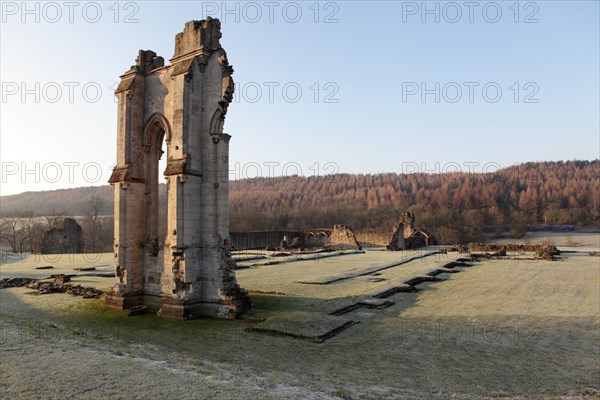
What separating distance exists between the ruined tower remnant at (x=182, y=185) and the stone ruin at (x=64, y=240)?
30011 millimetres

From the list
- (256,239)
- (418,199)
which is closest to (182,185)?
(256,239)

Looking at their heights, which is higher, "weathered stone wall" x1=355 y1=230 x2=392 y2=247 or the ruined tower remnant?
the ruined tower remnant

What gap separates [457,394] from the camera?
6.49 m

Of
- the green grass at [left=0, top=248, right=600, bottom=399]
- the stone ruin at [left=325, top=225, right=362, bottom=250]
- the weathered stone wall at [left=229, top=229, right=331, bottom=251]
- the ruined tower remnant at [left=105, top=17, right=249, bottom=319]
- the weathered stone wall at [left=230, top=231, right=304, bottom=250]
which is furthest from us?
the weathered stone wall at [left=229, top=229, right=331, bottom=251]

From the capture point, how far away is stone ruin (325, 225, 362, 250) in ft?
150

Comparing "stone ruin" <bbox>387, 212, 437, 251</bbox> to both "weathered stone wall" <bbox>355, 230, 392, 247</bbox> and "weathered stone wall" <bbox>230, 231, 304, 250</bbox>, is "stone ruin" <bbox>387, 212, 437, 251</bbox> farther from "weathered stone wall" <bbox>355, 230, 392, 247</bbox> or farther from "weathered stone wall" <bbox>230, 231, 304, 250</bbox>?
"weathered stone wall" <bbox>230, 231, 304, 250</bbox>

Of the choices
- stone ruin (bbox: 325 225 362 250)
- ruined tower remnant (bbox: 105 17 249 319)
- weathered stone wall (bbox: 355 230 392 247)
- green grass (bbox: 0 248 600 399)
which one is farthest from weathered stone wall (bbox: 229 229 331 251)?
ruined tower remnant (bbox: 105 17 249 319)

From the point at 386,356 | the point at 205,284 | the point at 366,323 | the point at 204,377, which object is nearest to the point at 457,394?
the point at 386,356

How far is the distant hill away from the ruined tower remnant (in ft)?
166

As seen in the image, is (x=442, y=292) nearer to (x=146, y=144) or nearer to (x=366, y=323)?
(x=366, y=323)

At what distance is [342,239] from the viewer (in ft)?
154

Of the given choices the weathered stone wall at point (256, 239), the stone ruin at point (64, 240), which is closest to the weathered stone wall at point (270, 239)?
the weathered stone wall at point (256, 239)

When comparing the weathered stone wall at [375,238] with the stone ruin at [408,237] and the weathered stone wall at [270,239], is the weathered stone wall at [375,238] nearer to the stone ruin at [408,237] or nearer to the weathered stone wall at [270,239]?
the stone ruin at [408,237]

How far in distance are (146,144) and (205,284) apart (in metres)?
5.17
